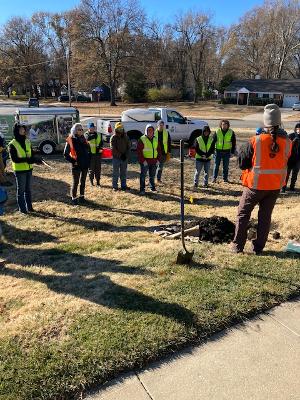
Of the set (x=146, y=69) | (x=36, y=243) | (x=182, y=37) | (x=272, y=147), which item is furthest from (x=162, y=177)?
(x=182, y=37)

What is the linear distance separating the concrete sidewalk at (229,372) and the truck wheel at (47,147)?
13.6 m

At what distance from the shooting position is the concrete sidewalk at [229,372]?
2.88m

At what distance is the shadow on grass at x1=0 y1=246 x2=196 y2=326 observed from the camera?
12.8ft

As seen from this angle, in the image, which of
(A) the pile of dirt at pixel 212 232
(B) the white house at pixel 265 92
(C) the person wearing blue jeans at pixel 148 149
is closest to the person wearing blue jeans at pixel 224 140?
(C) the person wearing blue jeans at pixel 148 149

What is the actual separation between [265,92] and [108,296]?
67796 mm

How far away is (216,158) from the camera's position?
11.4 metres

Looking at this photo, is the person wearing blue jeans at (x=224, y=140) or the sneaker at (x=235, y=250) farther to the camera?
the person wearing blue jeans at (x=224, y=140)

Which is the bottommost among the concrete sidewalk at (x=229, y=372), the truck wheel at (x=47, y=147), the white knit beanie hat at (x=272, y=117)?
the truck wheel at (x=47, y=147)

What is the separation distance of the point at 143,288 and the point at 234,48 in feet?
291

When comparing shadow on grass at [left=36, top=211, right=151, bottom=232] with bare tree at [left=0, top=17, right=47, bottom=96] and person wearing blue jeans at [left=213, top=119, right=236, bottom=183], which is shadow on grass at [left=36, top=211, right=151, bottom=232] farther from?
bare tree at [left=0, top=17, right=47, bottom=96]

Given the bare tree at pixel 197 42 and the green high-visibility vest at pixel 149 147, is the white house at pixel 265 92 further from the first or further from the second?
the green high-visibility vest at pixel 149 147

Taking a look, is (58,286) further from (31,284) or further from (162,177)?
(162,177)

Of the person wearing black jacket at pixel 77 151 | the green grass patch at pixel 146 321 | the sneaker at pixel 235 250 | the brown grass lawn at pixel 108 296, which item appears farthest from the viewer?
the person wearing black jacket at pixel 77 151

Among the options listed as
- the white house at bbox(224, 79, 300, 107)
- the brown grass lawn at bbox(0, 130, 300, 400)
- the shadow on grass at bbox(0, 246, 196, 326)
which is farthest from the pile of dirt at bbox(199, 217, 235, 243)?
the white house at bbox(224, 79, 300, 107)
